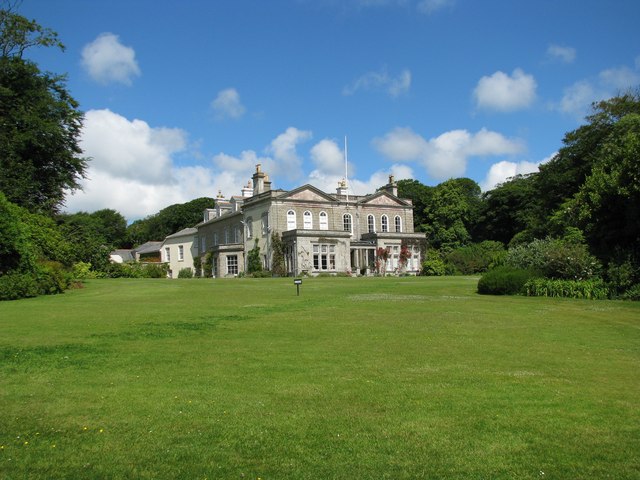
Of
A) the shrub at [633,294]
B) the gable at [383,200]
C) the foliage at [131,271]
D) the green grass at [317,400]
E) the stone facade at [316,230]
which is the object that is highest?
the gable at [383,200]

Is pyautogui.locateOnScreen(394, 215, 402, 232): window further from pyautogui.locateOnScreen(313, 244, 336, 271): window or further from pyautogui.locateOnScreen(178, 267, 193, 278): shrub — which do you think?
pyautogui.locateOnScreen(178, 267, 193, 278): shrub

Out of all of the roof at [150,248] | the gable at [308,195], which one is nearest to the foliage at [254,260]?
the gable at [308,195]

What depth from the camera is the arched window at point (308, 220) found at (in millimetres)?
55459

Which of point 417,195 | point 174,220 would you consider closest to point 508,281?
point 417,195

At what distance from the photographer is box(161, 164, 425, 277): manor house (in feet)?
172

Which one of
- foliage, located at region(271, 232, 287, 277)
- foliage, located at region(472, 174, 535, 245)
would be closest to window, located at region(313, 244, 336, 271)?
foliage, located at region(271, 232, 287, 277)

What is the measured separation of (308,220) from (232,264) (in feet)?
31.6

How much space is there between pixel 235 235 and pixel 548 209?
104ft

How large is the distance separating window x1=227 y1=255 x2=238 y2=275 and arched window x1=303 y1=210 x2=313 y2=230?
8.59 metres

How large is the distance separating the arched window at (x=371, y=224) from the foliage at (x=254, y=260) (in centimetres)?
1213

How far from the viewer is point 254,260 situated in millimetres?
55312

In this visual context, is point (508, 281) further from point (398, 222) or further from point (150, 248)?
point (150, 248)

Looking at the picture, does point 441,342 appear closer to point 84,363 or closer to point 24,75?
point 84,363

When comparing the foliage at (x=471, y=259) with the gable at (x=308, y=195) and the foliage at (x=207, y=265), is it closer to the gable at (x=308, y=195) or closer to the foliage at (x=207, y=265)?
the gable at (x=308, y=195)
